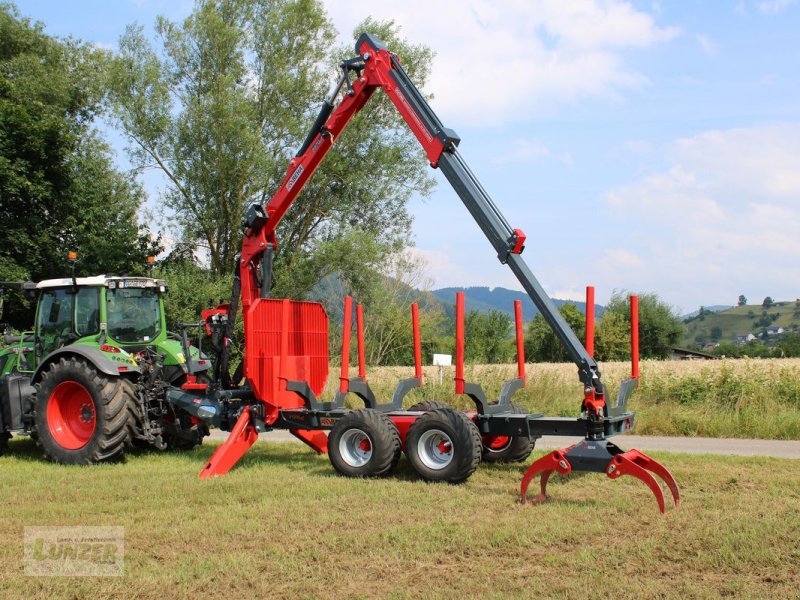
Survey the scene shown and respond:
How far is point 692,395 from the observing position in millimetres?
14430

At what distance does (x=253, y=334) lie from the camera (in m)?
9.30

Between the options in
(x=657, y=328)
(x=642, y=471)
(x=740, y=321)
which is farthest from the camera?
(x=740, y=321)

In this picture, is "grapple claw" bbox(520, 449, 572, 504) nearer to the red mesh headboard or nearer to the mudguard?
the red mesh headboard

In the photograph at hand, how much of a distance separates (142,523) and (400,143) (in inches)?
789

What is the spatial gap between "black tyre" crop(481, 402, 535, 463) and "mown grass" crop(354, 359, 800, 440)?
4426mm

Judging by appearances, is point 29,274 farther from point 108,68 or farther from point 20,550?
point 20,550

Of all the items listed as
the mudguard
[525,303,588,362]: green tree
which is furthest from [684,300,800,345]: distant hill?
the mudguard

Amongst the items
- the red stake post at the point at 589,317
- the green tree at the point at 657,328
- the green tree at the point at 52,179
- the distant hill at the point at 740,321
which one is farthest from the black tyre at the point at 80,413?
the distant hill at the point at 740,321

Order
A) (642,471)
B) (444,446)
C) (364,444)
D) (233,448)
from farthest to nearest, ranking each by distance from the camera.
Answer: (233,448) < (364,444) < (444,446) < (642,471)

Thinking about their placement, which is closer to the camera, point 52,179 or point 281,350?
point 281,350

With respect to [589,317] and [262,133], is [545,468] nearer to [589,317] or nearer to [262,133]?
[589,317]

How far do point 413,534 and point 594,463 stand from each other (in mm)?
1980

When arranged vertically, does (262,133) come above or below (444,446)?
above

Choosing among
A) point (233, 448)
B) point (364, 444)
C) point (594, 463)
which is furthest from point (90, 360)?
point (594, 463)
